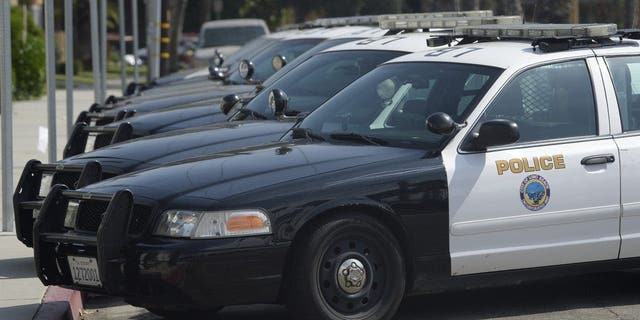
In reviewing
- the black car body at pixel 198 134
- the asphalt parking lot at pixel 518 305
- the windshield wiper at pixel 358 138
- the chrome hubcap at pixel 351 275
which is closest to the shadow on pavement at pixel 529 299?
the asphalt parking lot at pixel 518 305

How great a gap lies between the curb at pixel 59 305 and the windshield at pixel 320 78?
2378 millimetres

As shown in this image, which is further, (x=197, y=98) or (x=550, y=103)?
(x=197, y=98)

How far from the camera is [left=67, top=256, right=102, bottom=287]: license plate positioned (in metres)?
6.72

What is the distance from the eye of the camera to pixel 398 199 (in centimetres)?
670

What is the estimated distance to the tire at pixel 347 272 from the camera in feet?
21.3

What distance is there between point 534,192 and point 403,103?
3.16 feet

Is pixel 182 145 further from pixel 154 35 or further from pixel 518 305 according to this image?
pixel 154 35

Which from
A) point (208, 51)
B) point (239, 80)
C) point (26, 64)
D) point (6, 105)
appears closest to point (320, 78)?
point (6, 105)

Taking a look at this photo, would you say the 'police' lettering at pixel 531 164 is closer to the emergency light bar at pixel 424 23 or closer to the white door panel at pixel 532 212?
the white door panel at pixel 532 212

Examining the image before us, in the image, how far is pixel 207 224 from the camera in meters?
6.34

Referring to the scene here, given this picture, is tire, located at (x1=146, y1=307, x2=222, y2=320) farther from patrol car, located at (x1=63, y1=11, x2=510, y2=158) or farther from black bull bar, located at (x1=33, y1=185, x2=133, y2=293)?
patrol car, located at (x1=63, y1=11, x2=510, y2=158)

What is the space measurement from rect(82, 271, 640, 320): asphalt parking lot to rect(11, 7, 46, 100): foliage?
20.0m

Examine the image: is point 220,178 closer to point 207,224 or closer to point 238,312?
point 207,224

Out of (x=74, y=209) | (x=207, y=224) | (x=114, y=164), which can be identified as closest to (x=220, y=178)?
(x=207, y=224)
